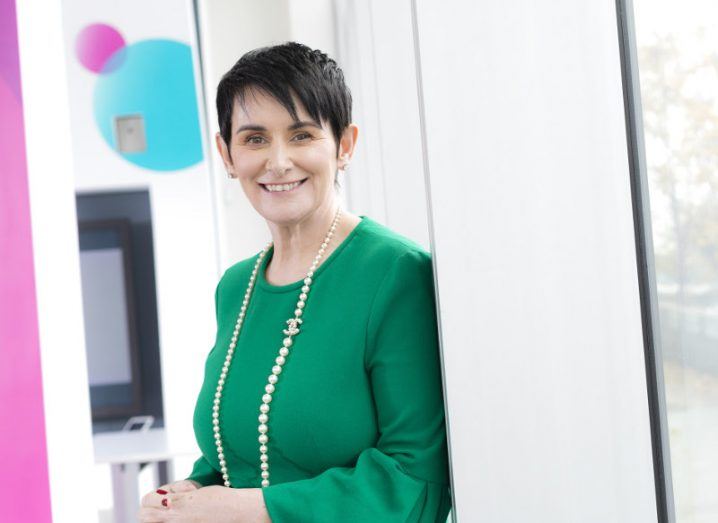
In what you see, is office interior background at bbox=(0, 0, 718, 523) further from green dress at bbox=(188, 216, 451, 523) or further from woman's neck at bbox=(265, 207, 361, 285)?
woman's neck at bbox=(265, 207, 361, 285)

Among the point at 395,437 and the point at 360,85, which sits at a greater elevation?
the point at 360,85

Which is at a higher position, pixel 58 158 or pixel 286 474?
pixel 58 158

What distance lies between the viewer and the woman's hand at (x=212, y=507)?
107 cm

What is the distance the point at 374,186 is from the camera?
9.57ft

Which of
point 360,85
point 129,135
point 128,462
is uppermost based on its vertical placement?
point 129,135

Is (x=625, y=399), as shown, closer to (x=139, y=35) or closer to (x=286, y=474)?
(x=286, y=474)

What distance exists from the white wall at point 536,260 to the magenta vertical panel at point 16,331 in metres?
0.91

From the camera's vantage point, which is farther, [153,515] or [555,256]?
[153,515]

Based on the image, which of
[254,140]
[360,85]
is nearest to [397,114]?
[360,85]

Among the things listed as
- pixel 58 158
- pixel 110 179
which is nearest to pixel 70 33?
pixel 110 179

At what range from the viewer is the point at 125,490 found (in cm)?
356

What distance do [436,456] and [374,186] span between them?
6.30ft

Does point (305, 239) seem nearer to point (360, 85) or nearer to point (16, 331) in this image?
point (16, 331)

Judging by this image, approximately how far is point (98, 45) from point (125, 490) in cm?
247
